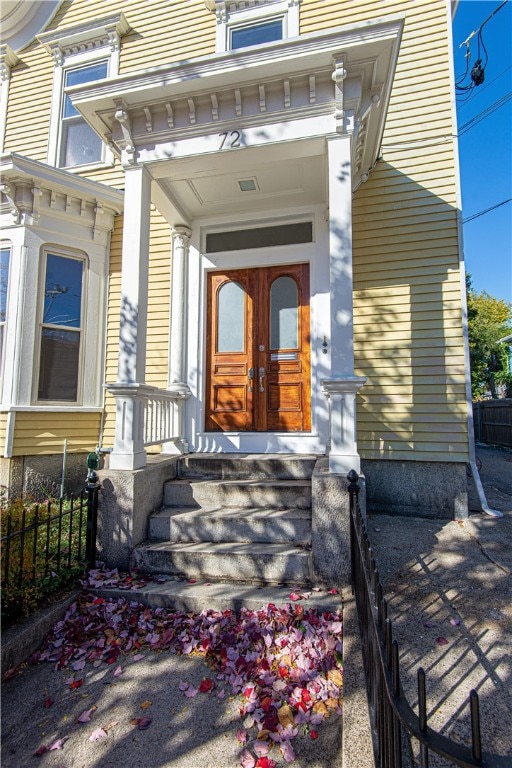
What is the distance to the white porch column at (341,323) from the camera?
3.44m

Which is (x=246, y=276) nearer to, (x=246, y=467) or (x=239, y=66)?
(x=239, y=66)

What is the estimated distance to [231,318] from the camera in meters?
5.35

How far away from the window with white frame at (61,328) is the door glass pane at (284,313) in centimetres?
285

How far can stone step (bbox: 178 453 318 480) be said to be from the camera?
13.4ft

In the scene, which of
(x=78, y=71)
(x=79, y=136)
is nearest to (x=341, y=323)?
(x=79, y=136)

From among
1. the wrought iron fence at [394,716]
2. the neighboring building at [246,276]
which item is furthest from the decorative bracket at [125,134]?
the wrought iron fence at [394,716]

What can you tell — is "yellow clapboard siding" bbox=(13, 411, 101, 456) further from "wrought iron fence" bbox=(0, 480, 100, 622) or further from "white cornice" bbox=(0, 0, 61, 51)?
"white cornice" bbox=(0, 0, 61, 51)

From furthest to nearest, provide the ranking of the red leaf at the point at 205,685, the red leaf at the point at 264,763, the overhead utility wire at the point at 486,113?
the overhead utility wire at the point at 486,113 → the red leaf at the point at 205,685 → the red leaf at the point at 264,763

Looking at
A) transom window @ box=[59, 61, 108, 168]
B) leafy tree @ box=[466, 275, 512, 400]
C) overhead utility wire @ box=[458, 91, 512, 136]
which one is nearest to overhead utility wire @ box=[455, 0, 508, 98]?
overhead utility wire @ box=[458, 91, 512, 136]

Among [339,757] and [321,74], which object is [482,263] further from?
[339,757]

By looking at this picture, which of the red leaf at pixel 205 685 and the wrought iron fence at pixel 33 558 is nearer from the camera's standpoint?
the red leaf at pixel 205 685

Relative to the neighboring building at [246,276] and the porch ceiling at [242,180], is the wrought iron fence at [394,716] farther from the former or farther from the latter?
the porch ceiling at [242,180]

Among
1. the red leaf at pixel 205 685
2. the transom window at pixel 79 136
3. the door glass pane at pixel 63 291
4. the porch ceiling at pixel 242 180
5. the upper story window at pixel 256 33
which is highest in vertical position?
the upper story window at pixel 256 33

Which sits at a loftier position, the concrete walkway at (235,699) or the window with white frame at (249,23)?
the window with white frame at (249,23)
